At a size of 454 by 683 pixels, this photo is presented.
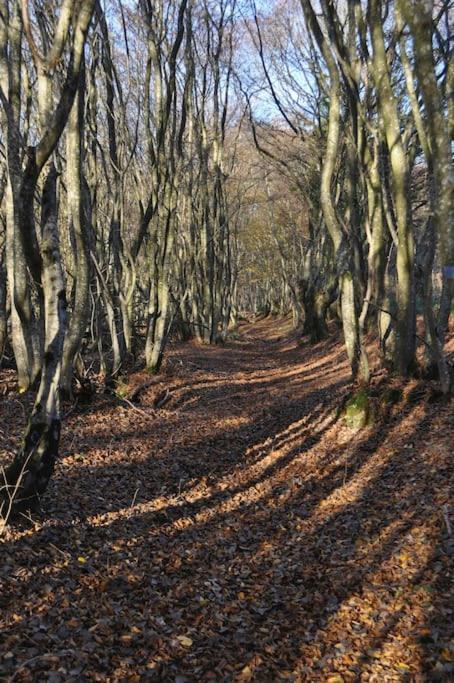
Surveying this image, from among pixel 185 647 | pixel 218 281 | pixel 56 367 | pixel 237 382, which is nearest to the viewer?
pixel 185 647

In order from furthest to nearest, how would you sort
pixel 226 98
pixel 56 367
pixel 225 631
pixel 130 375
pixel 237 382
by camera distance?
pixel 226 98 → pixel 237 382 → pixel 130 375 → pixel 56 367 → pixel 225 631

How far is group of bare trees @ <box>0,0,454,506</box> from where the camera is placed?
5.19 m

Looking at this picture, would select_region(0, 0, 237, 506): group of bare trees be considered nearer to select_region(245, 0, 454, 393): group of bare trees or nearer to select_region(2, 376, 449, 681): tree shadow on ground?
select_region(2, 376, 449, 681): tree shadow on ground

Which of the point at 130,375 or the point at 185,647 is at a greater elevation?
the point at 130,375

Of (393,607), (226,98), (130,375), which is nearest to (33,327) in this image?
(130,375)

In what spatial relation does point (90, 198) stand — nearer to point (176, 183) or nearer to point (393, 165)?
point (176, 183)

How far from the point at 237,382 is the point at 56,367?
956cm

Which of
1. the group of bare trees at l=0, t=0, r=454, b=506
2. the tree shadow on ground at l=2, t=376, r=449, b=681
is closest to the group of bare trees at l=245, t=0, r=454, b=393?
the group of bare trees at l=0, t=0, r=454, b=506

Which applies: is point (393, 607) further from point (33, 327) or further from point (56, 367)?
point (33, 327)

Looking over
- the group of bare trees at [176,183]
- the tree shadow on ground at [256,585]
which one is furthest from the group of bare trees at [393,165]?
the tree shadow on ground at [256,585]

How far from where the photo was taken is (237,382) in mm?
14344

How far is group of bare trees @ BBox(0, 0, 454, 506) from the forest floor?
3.03ft

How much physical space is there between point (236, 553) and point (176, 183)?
37.3 feet

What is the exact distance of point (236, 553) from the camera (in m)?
5.55
